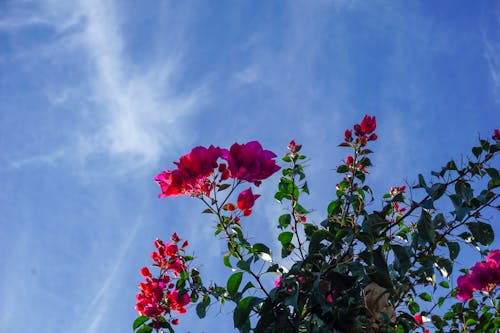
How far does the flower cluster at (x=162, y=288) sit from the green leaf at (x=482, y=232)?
126 cm

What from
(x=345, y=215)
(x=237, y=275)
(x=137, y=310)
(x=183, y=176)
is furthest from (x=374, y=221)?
(x=137, y=310)

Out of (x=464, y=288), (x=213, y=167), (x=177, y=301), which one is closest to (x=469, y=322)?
(x=464, y=288)

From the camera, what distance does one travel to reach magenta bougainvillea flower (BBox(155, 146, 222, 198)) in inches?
60.2

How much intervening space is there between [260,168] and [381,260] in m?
0.53

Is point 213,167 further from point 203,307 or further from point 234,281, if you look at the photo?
point 203,307

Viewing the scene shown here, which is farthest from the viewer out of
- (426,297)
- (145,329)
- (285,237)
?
(426,297)

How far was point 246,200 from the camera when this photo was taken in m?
1.76

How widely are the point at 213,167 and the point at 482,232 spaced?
102 centimetres

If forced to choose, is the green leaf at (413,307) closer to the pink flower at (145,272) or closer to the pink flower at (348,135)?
the pink flower at (348,135)

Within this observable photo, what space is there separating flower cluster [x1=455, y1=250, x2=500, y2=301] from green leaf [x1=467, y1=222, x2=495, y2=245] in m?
0.69

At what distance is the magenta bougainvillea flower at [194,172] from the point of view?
1.53m

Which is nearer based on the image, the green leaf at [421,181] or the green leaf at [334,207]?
the green leaf at [421,181]

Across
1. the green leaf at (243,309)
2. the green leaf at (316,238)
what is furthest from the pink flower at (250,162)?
the green leaf at (243,309)

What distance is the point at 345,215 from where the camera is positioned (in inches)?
73.1
